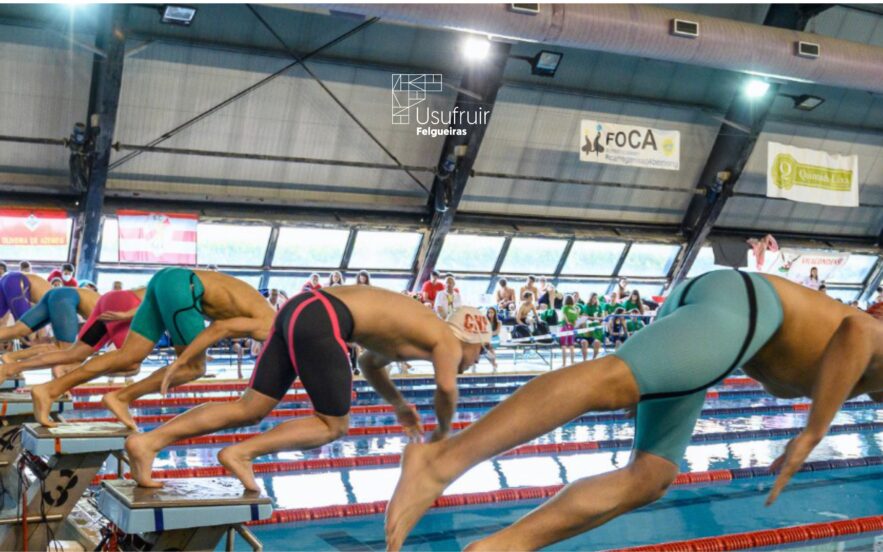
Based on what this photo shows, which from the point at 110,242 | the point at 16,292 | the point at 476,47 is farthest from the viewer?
the point at 110,242

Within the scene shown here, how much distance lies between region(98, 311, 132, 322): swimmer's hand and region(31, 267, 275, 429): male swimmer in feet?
2.42

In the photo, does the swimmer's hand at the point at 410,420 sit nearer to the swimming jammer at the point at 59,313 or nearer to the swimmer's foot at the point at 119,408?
the swimmer's foot at the point at 119,408

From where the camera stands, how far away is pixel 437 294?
1303cm

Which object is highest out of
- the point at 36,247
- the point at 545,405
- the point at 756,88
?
the point at 756,88

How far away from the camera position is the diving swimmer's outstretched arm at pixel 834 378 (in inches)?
93.0

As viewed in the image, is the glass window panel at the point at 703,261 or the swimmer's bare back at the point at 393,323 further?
the glass window panel at the point at 703,261

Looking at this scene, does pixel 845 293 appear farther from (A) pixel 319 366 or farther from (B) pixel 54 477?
(B) pixel 54 477

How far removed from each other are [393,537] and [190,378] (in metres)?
3.09

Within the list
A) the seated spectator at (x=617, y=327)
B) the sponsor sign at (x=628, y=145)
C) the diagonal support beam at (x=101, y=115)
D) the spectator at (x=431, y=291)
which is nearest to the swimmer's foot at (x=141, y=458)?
the spectator at (x=431, y=291)

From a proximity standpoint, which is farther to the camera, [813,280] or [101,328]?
[813,280]

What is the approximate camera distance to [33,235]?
14164 millimetres

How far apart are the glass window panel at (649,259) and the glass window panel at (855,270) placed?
14.7ft

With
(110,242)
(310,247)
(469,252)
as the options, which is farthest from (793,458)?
(469,252)

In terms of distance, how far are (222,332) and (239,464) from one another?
1607 mm
